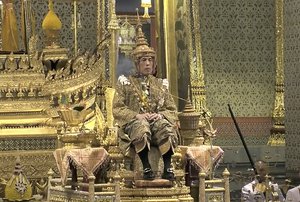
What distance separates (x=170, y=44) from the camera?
56.0ft

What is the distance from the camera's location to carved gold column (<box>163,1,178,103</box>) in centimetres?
1695

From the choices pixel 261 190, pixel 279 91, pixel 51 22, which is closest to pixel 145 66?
pixel 261 190

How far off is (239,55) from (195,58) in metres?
1.04

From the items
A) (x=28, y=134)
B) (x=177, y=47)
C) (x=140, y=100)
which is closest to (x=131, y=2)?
(x=177, y=47)

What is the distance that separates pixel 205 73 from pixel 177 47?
2.46ft

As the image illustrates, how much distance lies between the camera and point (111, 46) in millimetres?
15148

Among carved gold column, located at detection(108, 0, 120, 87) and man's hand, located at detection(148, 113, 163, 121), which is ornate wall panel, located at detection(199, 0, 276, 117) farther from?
man's hand, located at detection(148, 113, 163, 121)

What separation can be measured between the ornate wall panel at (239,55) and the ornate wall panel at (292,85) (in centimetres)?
325

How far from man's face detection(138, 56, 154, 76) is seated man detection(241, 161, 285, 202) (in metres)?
1.59

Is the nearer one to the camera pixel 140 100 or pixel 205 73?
pixel 140 100

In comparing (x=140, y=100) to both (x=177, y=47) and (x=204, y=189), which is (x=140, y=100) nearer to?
(x=204, y=189)

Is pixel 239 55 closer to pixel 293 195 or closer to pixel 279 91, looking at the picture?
pixel 279 91

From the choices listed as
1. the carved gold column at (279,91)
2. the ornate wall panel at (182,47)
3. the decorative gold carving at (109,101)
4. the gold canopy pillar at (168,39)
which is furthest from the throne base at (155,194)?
the carved gold column at (279,91)

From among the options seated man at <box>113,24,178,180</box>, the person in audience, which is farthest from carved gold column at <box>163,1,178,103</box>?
the person in audience
